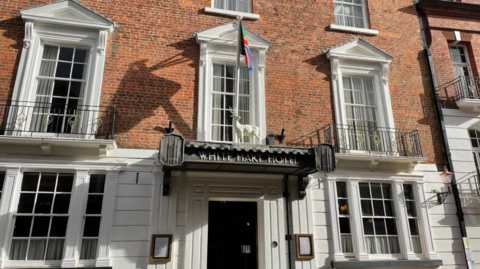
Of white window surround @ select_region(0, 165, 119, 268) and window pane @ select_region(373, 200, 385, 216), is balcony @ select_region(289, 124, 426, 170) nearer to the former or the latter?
window pane @ select_region(373, 200, 385, 216)

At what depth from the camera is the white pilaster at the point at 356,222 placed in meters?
8.42

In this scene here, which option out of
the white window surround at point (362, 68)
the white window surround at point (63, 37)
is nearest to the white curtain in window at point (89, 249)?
the white window surround at point (63, 37)

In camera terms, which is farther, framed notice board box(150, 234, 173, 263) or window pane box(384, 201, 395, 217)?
window pane box(384, 201, 395, 217)

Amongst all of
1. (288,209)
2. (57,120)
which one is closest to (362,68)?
(288,209)

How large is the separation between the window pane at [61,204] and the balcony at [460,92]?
10.5 meters

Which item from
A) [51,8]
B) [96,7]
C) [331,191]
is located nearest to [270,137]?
[331,191]

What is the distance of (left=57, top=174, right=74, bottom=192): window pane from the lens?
7621 millimetres

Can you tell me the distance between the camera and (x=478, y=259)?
9.06m

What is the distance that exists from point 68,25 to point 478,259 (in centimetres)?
1207

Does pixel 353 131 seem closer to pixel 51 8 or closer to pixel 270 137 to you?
pixel 270 137

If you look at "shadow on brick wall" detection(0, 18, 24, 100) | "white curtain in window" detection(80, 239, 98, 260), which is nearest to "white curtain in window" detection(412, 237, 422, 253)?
"white curtain in window" detection(80, 239, 98, 260)

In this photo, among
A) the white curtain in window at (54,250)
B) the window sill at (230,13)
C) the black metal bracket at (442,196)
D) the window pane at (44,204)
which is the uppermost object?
the window sill at (230,13)

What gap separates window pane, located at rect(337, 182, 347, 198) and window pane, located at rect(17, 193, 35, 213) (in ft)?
23.5

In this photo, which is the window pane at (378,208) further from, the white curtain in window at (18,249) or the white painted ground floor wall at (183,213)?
the white curtain in window at (18,249)
